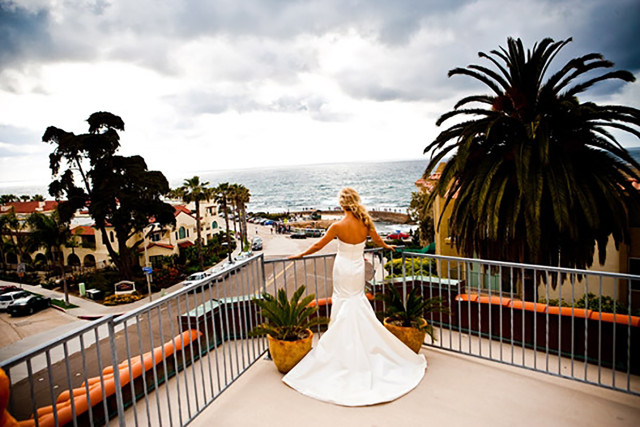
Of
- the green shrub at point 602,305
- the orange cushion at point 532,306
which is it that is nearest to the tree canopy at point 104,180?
the green shrub at point 602,305

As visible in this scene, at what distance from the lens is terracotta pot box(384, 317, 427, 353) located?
14.2 ft

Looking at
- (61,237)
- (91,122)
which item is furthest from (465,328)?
(61,237)

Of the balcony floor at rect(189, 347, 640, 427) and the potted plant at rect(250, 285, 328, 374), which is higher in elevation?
the potted plant at rect(250, 285, 328, 374)

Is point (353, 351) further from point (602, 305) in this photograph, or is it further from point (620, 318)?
point (602, 305)

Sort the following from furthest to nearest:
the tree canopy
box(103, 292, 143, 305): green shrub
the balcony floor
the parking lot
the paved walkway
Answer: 1. the tree canopy
2. box(103, 292, 143, 305): green shrub
3. the parking lot
4. the paved walkway
5. the balcony floor

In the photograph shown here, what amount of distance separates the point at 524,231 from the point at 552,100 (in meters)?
2.76

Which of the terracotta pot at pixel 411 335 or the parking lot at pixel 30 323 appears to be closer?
the terracotta pot at pixel 411 335

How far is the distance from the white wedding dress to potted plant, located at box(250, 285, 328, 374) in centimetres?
14

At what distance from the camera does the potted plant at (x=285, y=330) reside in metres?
4.01

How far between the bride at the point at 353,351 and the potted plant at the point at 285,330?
5.5 inches

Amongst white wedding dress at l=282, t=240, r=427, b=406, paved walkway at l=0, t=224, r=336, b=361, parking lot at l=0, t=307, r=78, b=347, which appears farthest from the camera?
parking lot at l=0, t=307, r=78, b=347

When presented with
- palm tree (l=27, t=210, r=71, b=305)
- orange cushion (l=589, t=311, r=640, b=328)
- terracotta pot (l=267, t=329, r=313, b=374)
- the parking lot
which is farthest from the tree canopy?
orange cushion (l=589, t=311, r=640, b=328)

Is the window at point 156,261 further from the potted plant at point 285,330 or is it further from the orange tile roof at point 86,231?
the potted plant at point 285,330

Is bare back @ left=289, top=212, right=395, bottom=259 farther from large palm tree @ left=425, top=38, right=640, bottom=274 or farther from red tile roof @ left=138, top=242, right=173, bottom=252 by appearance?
red tile roof @ left=138, top=242, right=173, bottom=252
